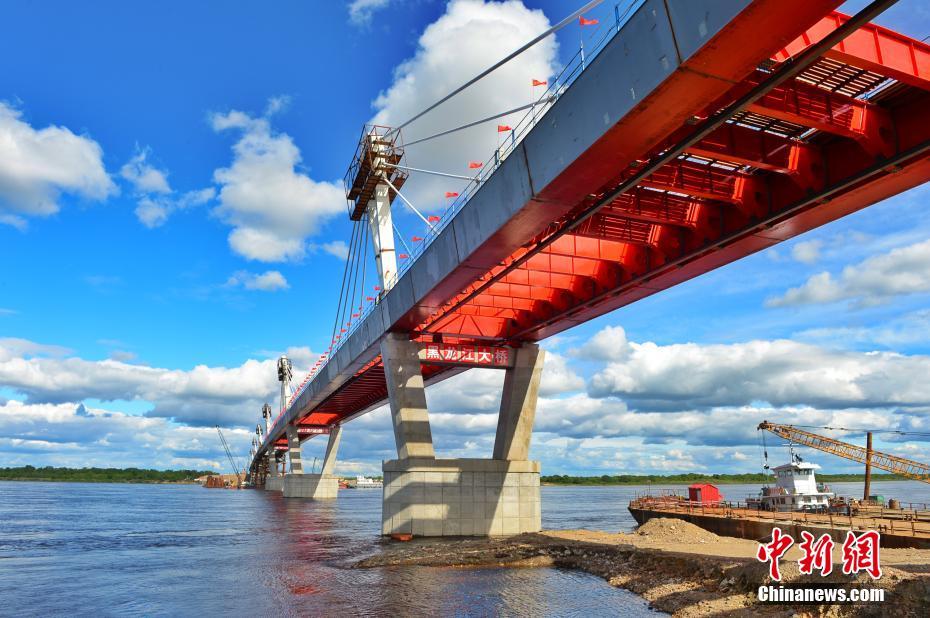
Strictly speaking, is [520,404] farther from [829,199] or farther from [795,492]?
[795,492]

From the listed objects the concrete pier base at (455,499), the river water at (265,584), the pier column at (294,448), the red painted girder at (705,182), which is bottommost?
the river water at (265,584)

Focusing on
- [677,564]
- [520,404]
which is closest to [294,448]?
[520,404]

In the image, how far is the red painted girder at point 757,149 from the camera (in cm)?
1703

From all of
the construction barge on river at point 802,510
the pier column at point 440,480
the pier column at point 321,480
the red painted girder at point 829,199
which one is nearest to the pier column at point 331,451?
the pier column at point 321,480

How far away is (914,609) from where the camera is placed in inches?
504

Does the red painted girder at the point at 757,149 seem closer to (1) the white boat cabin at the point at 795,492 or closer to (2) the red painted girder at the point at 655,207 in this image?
(2) the red painted girder at the point at 655,207

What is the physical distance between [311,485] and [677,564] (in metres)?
94.5

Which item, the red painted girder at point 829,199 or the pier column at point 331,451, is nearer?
the red painted girder at point 829,199

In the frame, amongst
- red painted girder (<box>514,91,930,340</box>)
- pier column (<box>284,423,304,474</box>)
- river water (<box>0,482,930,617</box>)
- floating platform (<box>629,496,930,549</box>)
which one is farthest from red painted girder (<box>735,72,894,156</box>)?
pier column (<box>284,423,304,474</box>)

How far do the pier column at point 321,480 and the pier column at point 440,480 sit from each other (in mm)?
73893

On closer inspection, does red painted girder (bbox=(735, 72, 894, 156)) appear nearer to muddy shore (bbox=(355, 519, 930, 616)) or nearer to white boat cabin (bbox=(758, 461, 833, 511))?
muddy shore (bbox=(355, 519, 930, 616))

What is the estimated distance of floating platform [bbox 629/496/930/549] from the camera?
3067 centimetres

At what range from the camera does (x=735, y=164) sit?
61.1 feet

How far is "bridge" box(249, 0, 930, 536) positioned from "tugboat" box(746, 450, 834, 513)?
2362 centimetres
